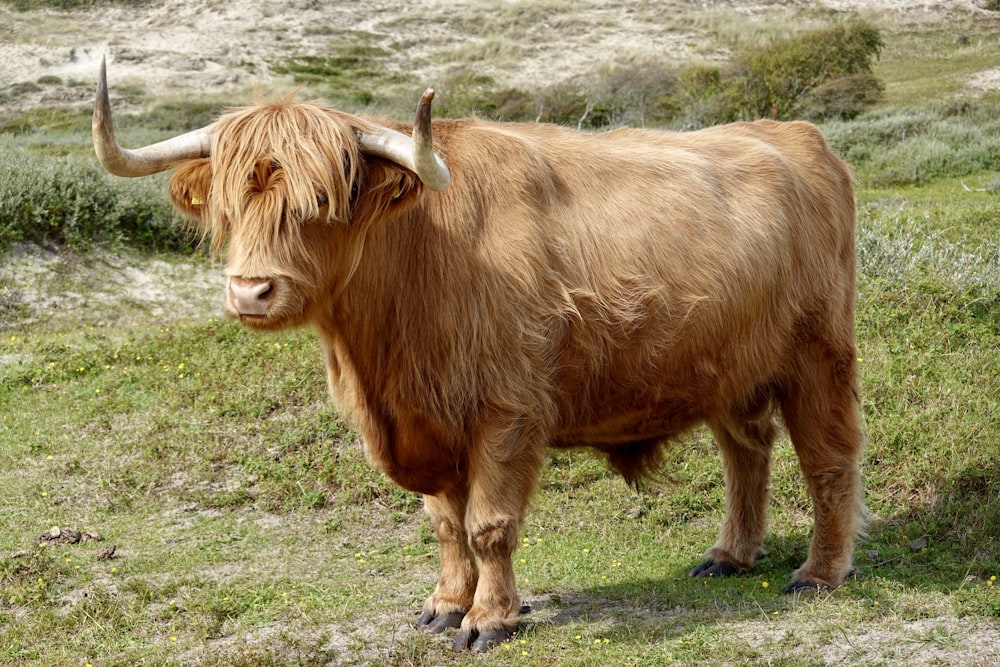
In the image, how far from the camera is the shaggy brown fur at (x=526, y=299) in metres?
4.41

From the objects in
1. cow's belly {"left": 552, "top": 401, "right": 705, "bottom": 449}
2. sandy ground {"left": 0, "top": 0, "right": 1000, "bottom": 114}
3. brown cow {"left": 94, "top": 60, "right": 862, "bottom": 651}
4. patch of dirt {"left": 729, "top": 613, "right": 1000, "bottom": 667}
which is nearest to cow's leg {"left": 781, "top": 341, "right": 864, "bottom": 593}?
brown cow {"left": 94, "top": 60, "right": 862, "bottom": 651}

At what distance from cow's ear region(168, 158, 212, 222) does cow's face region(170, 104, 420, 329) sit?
0.01 meters

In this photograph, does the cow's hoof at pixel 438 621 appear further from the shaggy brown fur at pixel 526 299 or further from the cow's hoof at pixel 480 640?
the cow's hoof at pixel 480 640

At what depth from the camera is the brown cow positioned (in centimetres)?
438

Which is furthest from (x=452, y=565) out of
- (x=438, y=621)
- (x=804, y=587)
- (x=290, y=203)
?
(x=290, y=203)

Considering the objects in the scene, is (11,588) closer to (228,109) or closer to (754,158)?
(228,109)

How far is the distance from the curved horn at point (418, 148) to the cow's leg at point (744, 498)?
263cm

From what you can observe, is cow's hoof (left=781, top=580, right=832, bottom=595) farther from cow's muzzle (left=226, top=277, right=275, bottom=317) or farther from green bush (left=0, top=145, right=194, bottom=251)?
green bush (left=0, top=145, right=194, bottom=251)

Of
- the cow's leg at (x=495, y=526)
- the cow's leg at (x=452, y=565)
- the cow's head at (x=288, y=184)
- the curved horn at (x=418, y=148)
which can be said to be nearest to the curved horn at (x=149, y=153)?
the cow's head at (x=288, y=184)

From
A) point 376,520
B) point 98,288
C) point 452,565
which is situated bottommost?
point 98,288

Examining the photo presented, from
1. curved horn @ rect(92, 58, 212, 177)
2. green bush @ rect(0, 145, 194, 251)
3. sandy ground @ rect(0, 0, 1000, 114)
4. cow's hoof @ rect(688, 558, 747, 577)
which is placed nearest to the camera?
curved horn @ rect(92, 58, 212, 177)

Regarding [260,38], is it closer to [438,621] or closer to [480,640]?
[438,621]

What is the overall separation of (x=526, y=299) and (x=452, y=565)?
134 cm

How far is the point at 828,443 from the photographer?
5766mm
